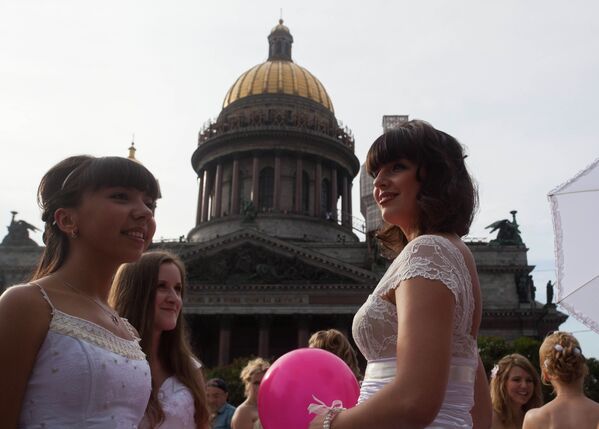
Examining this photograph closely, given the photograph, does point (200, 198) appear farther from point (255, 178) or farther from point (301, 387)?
point (301, 387)

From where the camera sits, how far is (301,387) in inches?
123

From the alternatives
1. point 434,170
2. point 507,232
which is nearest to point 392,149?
point 434,170

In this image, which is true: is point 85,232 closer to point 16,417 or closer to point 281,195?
point 16,417

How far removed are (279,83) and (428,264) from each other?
166 ft

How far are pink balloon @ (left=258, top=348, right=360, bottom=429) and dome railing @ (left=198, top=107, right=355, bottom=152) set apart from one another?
4635 centimetres

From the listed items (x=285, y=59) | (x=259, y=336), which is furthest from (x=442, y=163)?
(x=285, y=59)

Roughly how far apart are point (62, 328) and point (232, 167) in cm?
4864

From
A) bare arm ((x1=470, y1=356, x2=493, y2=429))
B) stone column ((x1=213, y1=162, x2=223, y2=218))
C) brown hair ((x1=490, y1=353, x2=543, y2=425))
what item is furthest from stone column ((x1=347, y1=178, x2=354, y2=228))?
bare arm ((x1=470, y1=356, x2=493, y2=429))

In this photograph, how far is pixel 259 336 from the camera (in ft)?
121

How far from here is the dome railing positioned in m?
49.6

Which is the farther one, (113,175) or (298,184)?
(298,184)

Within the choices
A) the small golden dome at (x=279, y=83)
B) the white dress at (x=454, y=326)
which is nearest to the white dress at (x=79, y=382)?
the white dress at (x=454, y=326)

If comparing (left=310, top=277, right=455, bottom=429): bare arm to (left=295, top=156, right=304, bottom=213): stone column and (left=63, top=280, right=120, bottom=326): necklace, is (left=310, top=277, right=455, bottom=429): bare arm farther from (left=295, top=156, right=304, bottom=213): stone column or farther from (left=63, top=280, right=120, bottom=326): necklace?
(left=295, top=156, right=304, bottom=213): stone column

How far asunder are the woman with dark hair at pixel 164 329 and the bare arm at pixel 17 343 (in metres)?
1.80
